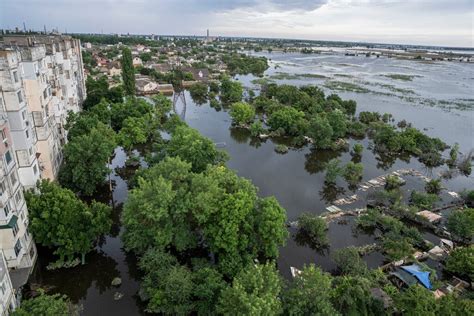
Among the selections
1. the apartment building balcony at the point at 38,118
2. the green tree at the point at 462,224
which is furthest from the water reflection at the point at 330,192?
the apartment building balcony at the point at 38,118

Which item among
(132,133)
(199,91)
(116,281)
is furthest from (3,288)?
(199,91)

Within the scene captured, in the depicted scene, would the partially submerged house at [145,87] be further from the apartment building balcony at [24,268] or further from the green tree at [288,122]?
the apartment building balcony at [24,268]

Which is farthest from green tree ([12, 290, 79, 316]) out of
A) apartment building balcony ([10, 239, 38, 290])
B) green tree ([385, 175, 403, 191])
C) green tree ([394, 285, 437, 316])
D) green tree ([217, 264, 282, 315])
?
green tree ([385, 175, 403, 191])

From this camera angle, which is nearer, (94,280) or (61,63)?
(94,280)

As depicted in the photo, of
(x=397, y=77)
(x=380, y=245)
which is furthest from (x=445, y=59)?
(x=380, y=245)

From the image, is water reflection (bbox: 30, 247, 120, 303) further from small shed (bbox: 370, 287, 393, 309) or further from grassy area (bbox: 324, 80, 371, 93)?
grassy area (bbox: 324, 80, 371, 93)

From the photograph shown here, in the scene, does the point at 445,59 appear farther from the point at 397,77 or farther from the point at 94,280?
the point at 94,280

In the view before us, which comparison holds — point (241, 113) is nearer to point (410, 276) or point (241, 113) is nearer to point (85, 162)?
point (85, 162)
